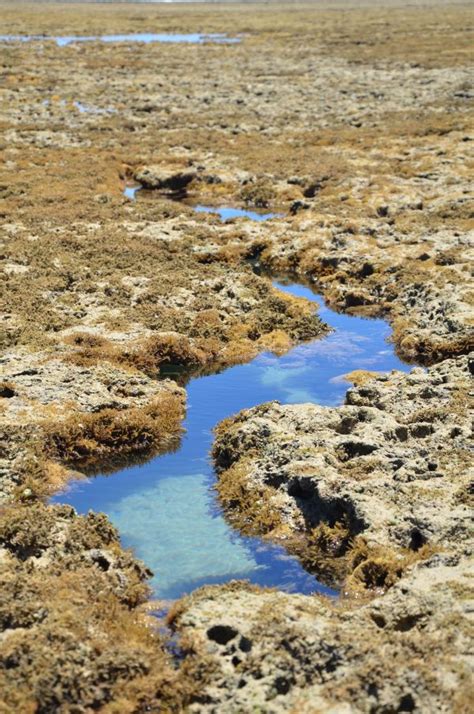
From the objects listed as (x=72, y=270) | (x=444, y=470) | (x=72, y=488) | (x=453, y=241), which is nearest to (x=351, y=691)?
(x=444, y=470)

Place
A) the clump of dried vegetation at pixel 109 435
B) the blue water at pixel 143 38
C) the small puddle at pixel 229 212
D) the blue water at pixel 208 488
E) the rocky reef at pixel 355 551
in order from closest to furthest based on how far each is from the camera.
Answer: the rocky reef at pixel 355 551 < the blue water at pixel 208 488 < the clump of dried vegetation at pixel 109 435 < the small puddle at pixel 229 212 < the blue water at pixel 143 38

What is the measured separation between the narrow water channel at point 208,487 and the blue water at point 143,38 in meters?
93.1

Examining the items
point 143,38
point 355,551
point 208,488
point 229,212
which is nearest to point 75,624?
point 355,551

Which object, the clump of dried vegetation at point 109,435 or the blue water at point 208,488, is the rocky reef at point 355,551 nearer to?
the blue water at point 208,488

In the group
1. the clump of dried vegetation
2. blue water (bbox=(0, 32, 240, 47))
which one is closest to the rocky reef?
the clump of dried vegetation

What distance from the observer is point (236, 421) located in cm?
2120

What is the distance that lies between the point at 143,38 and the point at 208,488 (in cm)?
11507

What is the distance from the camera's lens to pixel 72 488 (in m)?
18.8

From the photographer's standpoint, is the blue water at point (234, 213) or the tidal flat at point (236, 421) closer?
the tidal flat at point (236, 421)

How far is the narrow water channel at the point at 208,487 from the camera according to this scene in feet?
52.9

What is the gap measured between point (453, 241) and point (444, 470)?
696 inches

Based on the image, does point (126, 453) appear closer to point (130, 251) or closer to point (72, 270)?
point (72, 270)

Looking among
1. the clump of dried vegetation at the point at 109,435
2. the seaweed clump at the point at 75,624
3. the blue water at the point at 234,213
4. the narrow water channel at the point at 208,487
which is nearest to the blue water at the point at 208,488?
the narrow water channel at the point at 208,487

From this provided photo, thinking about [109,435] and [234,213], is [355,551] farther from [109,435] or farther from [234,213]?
[234,213]
